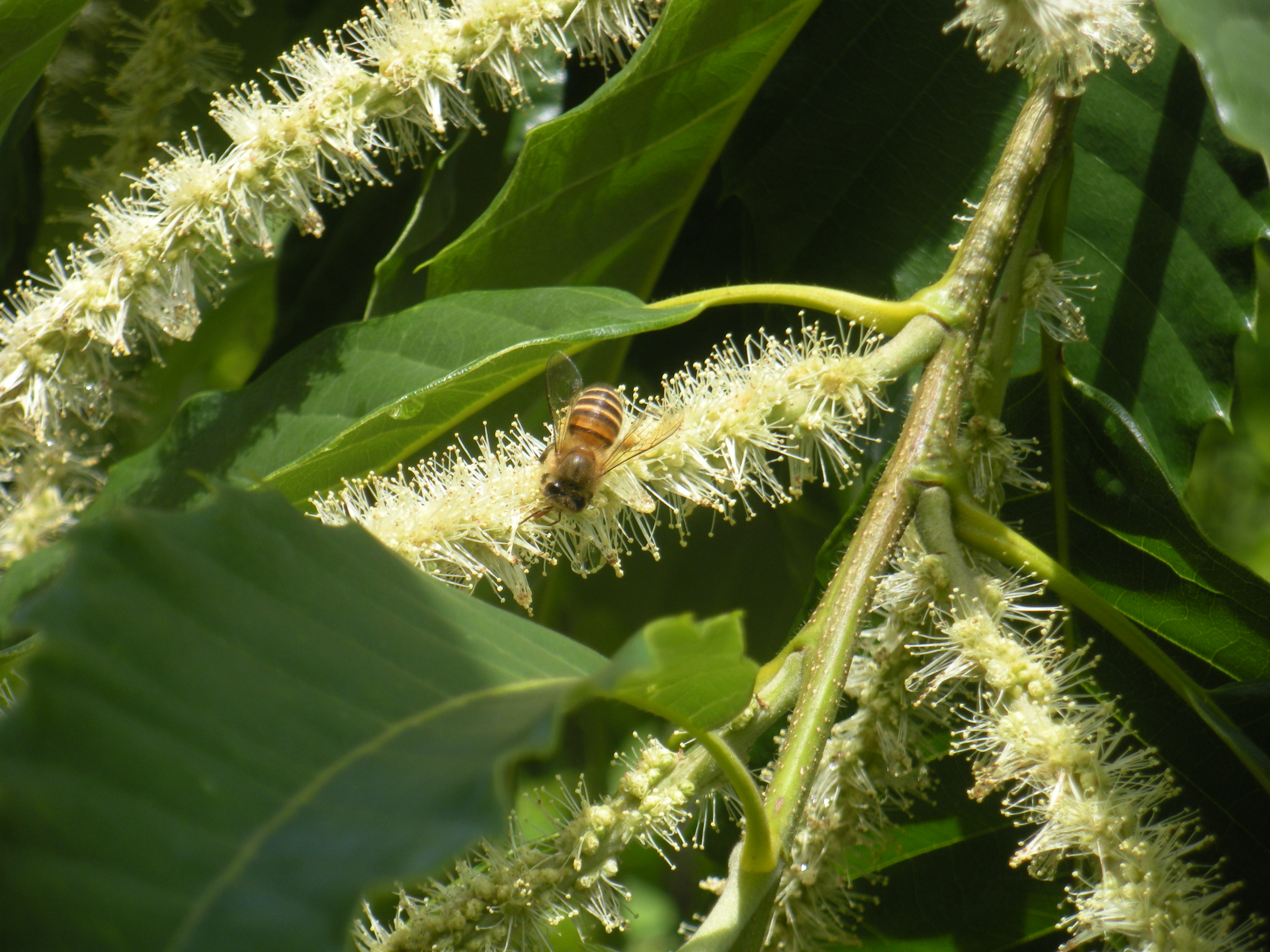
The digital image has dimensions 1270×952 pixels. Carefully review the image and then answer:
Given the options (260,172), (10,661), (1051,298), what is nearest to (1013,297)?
(1051,298)

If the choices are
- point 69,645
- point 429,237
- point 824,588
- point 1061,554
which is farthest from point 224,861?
point 1061,554

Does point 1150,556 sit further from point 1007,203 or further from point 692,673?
point 692,673

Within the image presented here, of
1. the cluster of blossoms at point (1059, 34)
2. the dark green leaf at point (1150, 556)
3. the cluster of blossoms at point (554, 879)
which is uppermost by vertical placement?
the cluster of blossoms at point (1059, 34)

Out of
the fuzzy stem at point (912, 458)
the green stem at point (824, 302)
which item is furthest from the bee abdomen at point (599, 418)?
the fuzzy stem at point (912, 458)

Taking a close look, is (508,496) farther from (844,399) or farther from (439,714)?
(439,714)

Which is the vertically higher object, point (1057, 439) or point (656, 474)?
point (656, 474)

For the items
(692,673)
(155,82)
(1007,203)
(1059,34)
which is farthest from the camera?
(155,82)

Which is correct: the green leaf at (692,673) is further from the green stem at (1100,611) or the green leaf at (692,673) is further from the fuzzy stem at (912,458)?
the green stem at (1100,611)
